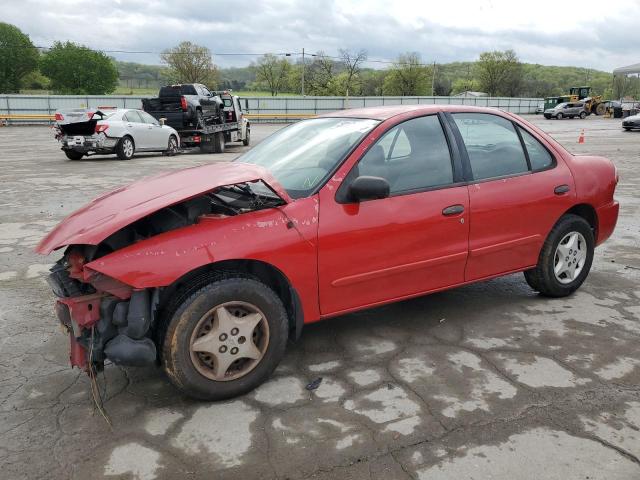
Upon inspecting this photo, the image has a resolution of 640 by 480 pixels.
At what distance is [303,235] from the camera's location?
118 inches

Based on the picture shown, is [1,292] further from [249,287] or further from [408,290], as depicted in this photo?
[408,290]

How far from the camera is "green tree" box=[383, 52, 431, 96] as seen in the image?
92938 millimetres

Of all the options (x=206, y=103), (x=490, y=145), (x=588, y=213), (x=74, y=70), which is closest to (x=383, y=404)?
(x=490, y=145)

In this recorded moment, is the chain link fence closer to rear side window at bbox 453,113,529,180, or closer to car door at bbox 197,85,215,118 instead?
car door at bbox 197,85,215,118

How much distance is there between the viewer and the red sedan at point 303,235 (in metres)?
2.70

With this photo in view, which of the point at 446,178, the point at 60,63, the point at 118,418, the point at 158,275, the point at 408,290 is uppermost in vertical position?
the point at 60,63

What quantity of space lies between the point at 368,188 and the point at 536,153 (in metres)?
1.84

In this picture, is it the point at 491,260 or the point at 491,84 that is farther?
the point at 491,84

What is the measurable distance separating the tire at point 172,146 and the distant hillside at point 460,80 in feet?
223

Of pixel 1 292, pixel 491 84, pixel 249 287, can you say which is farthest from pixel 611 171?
pixel 491 84

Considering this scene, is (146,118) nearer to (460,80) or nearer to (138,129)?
(138,129)

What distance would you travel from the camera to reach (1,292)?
4582 millimetres

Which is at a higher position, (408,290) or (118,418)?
(408,290)

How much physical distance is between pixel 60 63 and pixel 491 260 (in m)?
91.1
